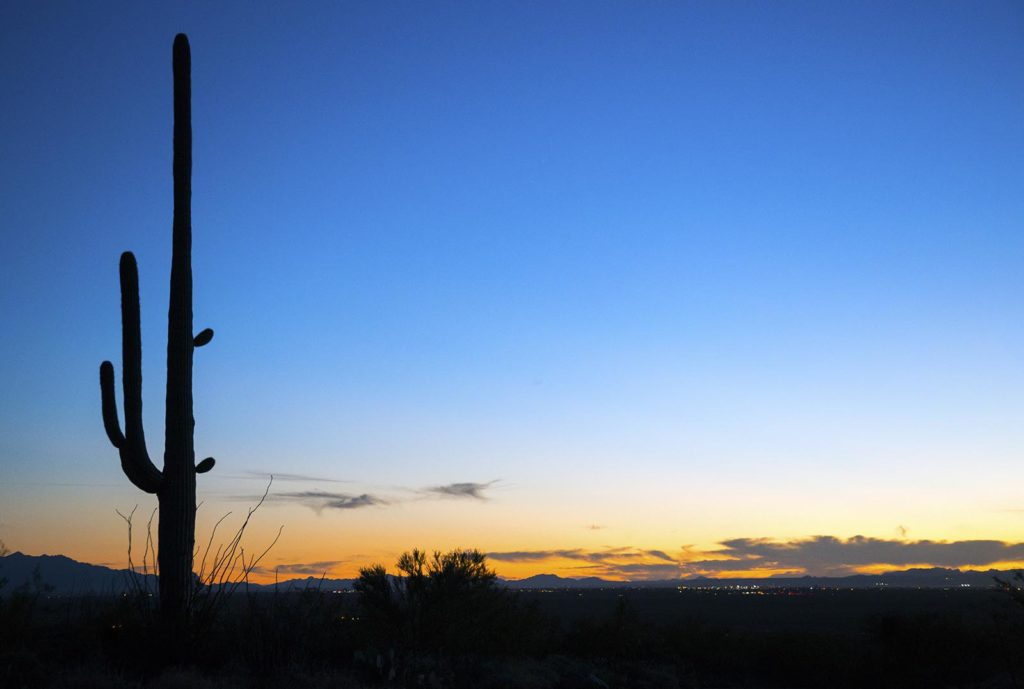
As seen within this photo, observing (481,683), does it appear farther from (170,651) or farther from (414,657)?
(170,651)

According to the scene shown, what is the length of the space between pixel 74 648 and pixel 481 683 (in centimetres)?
678

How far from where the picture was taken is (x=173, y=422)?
1246 cm

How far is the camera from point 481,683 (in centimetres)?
1512

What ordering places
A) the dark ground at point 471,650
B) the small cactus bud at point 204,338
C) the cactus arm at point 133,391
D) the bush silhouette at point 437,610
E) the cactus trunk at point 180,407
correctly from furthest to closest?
1. the bush silhouette at point 437,610
2. the small cactus bud at point 204,338
3. the cactus arm at point 133,391
4. the cactus trunk at point 180,407
5. the dark ground at point 471,650

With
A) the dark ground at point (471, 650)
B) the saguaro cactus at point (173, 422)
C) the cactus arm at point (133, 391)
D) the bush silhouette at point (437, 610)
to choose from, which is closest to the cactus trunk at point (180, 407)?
the saguaro cactus at point (173, 422)

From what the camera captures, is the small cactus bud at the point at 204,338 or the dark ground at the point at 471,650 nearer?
the dark ground at the point at 471,650

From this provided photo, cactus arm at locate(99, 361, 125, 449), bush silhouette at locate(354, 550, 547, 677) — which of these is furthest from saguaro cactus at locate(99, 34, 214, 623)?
bush silhouette at locate(354, 550, 547, 677)

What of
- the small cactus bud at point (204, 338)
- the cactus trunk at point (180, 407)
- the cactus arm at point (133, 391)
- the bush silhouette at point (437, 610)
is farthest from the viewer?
the bush silhouette at point (437, 610)

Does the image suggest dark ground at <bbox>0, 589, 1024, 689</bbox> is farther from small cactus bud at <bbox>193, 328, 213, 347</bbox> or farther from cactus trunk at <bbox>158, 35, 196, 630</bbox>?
small cactus bud at <bbox>193, 328, 213, 347</bbox>

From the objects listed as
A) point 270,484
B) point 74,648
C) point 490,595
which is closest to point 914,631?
point 490,595

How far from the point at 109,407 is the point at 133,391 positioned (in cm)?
44

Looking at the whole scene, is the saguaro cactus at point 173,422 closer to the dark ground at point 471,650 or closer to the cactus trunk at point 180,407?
the cactus trunk at point 180,407

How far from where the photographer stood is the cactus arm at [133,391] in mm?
12094

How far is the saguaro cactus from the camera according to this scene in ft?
39.0
